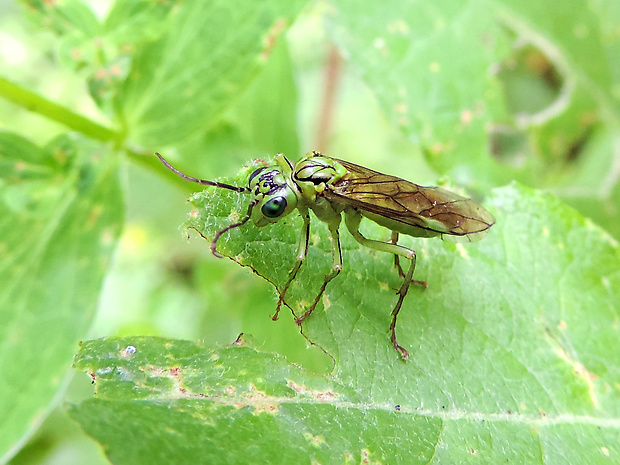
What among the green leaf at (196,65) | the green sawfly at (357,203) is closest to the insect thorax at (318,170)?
the green sawfly at (357,203)

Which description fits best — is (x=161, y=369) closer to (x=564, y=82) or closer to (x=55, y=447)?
(x=55, y=447)

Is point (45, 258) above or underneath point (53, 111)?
underneath

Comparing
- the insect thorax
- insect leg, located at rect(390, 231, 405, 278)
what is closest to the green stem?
the insect thorax

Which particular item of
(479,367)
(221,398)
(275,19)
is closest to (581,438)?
(479,367)

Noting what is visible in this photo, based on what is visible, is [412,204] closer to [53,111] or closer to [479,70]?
[479,70]

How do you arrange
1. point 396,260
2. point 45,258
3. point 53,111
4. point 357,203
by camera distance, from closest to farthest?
point 396,260, point 357,203, point 53,111, point 45,258

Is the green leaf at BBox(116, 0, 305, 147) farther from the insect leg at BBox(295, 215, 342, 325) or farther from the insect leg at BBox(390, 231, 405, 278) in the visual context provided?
the insect leg at BBox(390, 231, 405, 278)

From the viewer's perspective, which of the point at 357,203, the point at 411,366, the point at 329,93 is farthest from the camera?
the point at 329,93

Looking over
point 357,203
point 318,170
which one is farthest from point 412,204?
point 318,170
